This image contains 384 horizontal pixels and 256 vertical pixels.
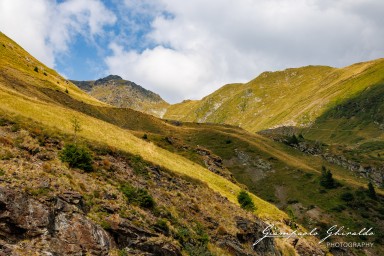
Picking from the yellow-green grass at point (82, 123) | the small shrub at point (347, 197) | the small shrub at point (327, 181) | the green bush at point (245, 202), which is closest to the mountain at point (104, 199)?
the yellow-green grass at point (82, 123)

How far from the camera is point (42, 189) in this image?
22.9m

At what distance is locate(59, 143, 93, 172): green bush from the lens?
3044cm

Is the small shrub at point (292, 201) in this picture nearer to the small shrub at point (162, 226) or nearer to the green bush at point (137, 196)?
the green bush at point (137, 196)

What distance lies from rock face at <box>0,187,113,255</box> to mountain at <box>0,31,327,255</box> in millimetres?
53

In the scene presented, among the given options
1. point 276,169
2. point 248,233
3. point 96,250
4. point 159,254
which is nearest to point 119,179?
point 159,254

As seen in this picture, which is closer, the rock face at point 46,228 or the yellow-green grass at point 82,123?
the rock face at point 46,228

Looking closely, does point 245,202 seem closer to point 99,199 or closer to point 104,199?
point 104,199

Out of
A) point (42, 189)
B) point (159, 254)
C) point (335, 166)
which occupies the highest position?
point (335, 166)

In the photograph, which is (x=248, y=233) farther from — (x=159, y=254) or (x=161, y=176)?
(x=159, y=254)

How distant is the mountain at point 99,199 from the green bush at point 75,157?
0.09m

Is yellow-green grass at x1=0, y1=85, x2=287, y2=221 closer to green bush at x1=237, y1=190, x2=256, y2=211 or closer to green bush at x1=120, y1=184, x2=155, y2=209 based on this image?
green bush at x1=237, y1=190, x2=256, y2=211

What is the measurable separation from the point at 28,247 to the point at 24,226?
137 centimetres

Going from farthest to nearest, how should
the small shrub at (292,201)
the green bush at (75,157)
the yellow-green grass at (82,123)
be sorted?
the small shrub at (292,201) → the yellow-green grass at (82,123) → the green bush at (75,157)

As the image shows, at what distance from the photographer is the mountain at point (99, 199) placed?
2114 cm
